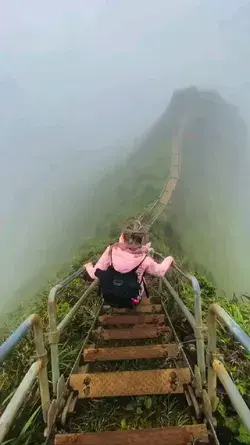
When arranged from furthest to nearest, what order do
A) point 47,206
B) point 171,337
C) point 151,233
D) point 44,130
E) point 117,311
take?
point 44,130 → point 47,206 → point 151,233 → point 117,311 → point 171,337

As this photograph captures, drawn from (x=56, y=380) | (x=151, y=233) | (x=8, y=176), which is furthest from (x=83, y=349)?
(x=8, y=176)

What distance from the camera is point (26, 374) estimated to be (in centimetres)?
241

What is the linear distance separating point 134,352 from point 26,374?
1.61m

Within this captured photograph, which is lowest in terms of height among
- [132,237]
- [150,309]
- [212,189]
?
[150,309]

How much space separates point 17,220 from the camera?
4600cm

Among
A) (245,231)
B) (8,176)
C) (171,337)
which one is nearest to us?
(171,337)

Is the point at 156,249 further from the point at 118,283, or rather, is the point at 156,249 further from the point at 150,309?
the point at 118,283

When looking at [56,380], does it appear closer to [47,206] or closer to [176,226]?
[176,226]

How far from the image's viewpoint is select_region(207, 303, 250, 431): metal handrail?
195cm

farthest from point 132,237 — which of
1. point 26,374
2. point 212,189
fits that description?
point 212,189

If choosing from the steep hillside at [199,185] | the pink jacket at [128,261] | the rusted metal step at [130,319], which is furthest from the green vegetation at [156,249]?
the pink jacket at [128,261]

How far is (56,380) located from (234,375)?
168 cm

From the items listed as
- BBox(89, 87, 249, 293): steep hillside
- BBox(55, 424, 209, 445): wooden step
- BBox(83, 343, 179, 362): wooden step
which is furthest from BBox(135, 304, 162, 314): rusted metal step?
BBox(89, 87, 249, 293): steep hillside

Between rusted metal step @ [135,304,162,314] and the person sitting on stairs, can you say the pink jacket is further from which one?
rusted metal step @ [135,304,162,314]
